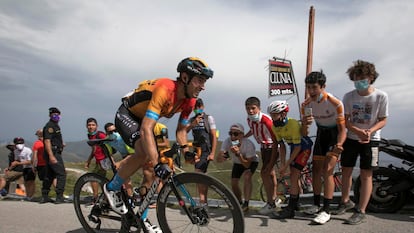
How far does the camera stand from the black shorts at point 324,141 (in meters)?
4.53

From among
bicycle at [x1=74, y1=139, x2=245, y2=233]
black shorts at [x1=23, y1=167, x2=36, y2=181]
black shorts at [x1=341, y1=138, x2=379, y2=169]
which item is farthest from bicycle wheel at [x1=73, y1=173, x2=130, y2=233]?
black shorts at [x1=23, y1=167, x2=36, y2=181]

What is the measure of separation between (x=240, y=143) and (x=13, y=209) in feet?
15.9

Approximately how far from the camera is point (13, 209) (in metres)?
6.00

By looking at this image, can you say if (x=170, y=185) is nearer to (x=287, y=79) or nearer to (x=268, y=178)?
(x=268, y=178)

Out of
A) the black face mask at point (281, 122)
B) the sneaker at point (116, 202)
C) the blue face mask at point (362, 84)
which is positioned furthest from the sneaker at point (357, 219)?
the sneaker at point (116, 202)

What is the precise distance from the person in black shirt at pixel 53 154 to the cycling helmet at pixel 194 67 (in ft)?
18.2

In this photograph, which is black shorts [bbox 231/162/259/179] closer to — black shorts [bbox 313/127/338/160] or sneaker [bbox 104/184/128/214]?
black shorts [bbox 313/127/338/160]

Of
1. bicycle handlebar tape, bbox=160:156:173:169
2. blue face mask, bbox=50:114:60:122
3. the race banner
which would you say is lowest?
bicycle handlebar tape, bbox=160:156:173:169

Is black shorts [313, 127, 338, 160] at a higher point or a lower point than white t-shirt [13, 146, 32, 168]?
higher

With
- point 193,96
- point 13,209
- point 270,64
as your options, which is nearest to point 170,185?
point 193,96

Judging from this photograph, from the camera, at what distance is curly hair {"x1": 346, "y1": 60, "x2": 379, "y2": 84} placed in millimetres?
4254

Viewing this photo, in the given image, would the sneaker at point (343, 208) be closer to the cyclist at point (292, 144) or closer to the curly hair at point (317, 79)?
the cyclist at point (292, 144)

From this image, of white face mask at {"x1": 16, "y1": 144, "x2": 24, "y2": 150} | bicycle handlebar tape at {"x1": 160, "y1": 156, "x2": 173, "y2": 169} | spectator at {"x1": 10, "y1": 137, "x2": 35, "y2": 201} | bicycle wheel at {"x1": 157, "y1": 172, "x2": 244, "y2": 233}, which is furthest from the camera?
white face mask at {"x1": 16, "y1": 144, "x2": 24, "y2": 150}

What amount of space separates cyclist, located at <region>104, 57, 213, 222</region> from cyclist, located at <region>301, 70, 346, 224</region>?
203 centimetres
